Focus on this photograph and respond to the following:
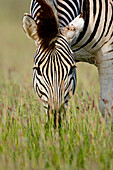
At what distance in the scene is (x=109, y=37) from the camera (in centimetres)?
415

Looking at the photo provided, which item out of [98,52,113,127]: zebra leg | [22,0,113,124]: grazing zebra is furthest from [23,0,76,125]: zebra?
[98,52,113,127]: zebra leg

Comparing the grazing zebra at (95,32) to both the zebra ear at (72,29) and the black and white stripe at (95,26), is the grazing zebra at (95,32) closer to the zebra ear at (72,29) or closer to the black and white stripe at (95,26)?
the black and white stripe at (95,26)

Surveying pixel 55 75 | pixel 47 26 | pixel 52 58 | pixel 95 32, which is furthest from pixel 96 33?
pixel 55 75

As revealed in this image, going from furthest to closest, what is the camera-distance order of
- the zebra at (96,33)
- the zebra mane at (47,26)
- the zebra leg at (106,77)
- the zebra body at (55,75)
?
the zebra leg at (106,77), the zebra at (96,33), the zebra mane at (47,26), the zebra body at (55,75)

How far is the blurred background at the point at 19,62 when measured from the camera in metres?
6.95

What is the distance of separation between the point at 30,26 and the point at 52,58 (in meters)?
0.42

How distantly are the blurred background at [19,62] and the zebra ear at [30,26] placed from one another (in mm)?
1151

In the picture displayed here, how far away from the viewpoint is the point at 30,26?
324 centimetres

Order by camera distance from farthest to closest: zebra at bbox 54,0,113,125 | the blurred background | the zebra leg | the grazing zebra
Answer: the blurred background < the zebra leg < zebra at bbox 54,0,113,125 < the grazing zebra

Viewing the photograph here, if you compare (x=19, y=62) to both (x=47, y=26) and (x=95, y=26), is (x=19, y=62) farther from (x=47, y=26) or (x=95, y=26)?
(x=47, y=26)

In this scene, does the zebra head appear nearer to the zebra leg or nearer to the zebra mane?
the zebra mane

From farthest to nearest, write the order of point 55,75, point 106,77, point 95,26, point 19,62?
1. point 19,62
2. point 106,77
3. point 95,26
4. point 55,75

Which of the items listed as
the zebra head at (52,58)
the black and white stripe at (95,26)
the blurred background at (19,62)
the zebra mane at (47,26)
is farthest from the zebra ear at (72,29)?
the blurred background at (19,62)

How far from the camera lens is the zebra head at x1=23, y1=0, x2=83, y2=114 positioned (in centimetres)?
301
